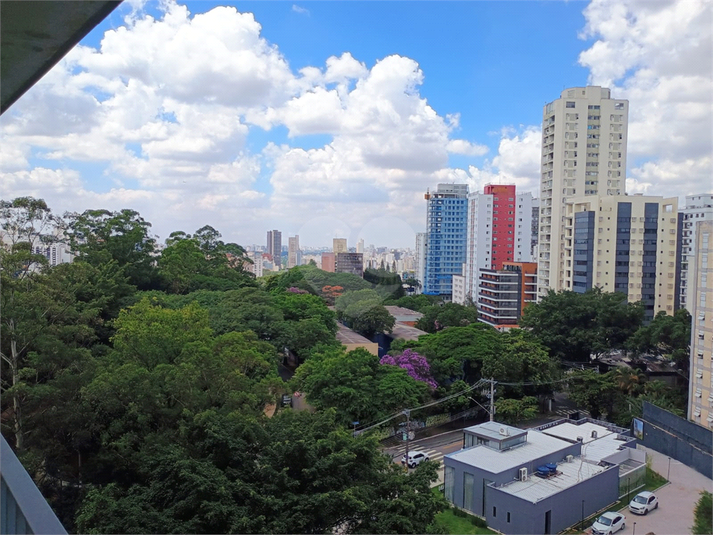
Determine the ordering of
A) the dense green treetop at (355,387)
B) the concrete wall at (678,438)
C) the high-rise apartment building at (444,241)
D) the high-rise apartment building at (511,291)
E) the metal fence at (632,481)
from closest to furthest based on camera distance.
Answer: the metal fence at (632,481) < the concrete wall at (678,438) < the dense green treetop at (355,387) < the high-rise apartment building at (511,291) < the high-rise apartment building at (444,241)

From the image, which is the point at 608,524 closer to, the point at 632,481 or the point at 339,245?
the point at 632,481

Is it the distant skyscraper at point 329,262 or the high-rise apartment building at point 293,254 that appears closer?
the distant skyscraper at point 329,262

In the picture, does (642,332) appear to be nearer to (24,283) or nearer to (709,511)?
(709,511)

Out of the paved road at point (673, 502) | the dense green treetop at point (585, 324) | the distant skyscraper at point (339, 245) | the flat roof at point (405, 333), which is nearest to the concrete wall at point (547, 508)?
the paved road at point (673, 502)

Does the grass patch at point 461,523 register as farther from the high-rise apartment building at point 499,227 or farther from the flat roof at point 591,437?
the high-rise apartment building at point 499,227

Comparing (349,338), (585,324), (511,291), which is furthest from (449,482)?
(511,291)

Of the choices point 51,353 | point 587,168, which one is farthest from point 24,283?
point 587,168
